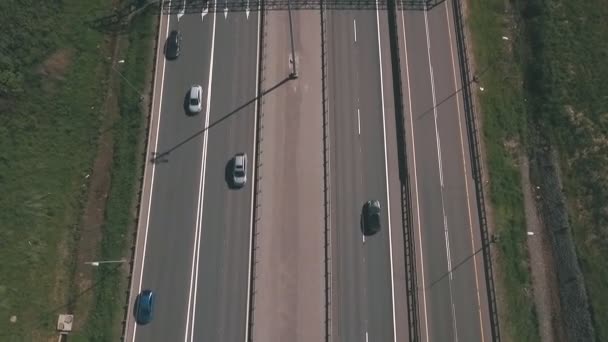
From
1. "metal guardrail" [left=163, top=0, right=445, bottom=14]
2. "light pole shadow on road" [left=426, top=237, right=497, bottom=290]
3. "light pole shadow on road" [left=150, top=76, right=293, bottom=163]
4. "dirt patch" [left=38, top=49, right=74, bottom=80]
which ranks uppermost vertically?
"metal guardrail" [left=163, top=0, right=445, bottom=14]

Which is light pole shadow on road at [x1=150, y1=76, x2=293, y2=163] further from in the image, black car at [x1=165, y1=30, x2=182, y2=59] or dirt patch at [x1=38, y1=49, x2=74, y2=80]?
dirt patch at [x1=38, y1=49, x2=74, y2=80]

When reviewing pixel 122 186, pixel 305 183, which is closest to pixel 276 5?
pixel 305 183

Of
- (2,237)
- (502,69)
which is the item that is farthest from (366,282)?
(2,237)

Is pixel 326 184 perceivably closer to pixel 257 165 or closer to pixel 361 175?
pixel 361 175

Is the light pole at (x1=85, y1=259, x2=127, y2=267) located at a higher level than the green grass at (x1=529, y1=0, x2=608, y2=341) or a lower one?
lower

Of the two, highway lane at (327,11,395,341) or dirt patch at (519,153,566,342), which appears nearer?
highway lane at (327,11,395,341)

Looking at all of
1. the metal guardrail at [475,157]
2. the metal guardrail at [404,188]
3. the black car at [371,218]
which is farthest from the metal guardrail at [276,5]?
the black car at [371,218]

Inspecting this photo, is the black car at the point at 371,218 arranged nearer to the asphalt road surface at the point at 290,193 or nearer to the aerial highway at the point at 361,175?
the aerial highway at the point at 361,175

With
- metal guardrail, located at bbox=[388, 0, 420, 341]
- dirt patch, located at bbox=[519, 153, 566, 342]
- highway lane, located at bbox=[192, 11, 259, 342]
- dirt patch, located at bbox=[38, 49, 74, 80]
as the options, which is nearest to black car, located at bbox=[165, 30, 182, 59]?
highway lane, located at bbox=[192, 11, 259, 342]
